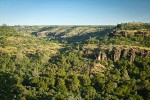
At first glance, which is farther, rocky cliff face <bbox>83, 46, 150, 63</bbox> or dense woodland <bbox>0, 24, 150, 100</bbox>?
rocky cliff face <bbox>83, 46, 150, 63</bbox>

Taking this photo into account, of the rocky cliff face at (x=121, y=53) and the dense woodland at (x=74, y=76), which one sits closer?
the dense woodland at (x=74, y=76)

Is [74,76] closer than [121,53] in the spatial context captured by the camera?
Yes

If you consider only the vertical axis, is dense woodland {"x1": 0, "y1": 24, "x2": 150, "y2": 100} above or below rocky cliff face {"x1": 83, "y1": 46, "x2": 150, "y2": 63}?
below

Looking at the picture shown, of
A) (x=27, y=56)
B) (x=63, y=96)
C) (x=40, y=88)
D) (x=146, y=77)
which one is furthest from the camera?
(x=27, y=56)

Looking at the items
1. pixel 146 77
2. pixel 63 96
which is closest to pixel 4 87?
pixel 63 96

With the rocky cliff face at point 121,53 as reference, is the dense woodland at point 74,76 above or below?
below

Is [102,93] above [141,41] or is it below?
below

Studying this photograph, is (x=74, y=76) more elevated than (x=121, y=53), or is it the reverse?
(x=121, y=53)

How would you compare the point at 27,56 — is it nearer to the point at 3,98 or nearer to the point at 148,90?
the point at 3,98
